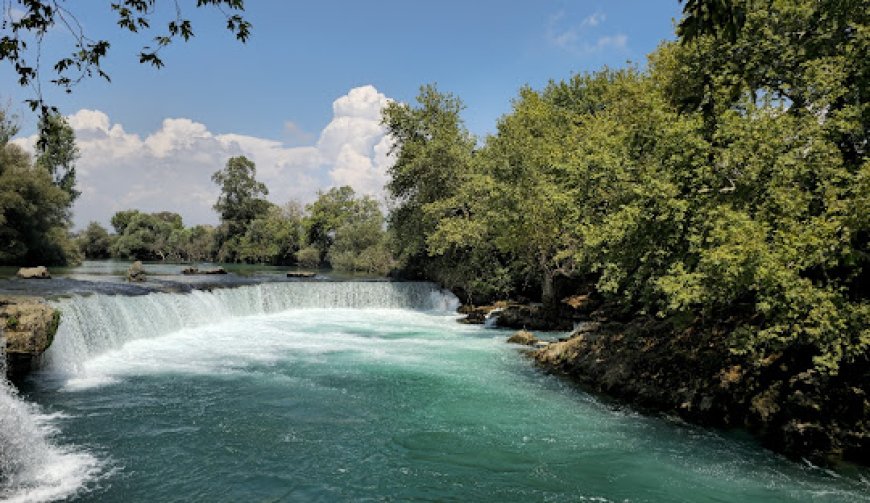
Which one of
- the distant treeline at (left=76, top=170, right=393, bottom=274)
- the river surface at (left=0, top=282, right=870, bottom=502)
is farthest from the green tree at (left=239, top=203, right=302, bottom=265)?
the river surface at (left=0, top=282, right=870, bottom=502)

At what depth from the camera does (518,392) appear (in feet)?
45.9

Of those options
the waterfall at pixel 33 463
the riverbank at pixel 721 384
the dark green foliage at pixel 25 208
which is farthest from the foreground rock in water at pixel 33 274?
the riverbank at pixel 721 384

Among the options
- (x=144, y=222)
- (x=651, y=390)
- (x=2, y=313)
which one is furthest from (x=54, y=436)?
(x=144, y=222)

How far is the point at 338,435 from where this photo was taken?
10703 mm

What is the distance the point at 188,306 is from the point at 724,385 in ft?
70.5

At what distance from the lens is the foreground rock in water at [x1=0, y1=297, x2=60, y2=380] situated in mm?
12883

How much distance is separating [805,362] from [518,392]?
6.34 m

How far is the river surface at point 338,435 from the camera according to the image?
8398mm

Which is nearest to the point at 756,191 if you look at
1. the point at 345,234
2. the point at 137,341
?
the point at 137,341

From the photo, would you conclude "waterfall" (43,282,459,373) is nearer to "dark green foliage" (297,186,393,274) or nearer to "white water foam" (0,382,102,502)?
"white water foam" (0,382,102,502)

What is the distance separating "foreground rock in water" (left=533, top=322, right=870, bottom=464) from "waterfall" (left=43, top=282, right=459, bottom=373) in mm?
14412

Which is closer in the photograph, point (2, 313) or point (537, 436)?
point (537, 436)

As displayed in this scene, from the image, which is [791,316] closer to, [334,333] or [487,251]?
[334,333]

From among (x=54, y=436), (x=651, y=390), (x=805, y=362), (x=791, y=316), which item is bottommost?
(x=54, y=436)
